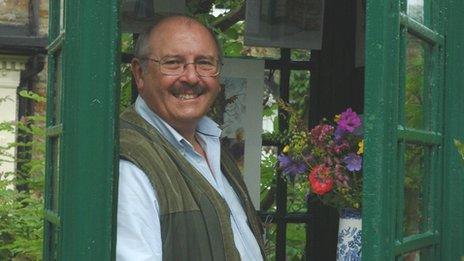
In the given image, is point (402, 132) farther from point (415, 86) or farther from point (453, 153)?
point (453, 153)

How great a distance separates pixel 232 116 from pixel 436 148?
188cm

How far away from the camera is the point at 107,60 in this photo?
10.8ft

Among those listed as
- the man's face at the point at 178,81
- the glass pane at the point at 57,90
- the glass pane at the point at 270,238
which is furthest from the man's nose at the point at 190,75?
the glass pane at the point at 270,238

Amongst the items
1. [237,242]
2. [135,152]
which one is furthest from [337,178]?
[135,152]

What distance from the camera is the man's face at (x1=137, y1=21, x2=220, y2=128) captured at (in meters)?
3.89

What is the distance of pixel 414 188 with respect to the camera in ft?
11.6

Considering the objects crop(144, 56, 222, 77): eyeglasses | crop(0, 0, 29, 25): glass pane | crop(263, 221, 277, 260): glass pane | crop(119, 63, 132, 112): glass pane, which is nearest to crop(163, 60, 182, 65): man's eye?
crop(144, 56, 222, 77): eyeglasses

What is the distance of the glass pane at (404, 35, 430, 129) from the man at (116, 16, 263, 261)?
67cm

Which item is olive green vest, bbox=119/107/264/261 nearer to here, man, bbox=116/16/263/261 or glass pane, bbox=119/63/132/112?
man, bbox=116/16/263/261

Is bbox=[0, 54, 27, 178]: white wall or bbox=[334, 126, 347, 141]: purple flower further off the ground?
bbox=[0, 54, 27, 178]: white wall

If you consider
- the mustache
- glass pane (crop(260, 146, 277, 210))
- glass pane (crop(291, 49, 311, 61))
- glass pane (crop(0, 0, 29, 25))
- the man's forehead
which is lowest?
glass pane (crop(260, 146, 277, 210))

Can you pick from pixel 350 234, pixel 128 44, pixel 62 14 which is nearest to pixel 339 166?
pixel 350 234

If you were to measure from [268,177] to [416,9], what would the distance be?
7.72 feet

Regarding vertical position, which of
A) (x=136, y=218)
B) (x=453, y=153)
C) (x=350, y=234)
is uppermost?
(x=453, y=153)
